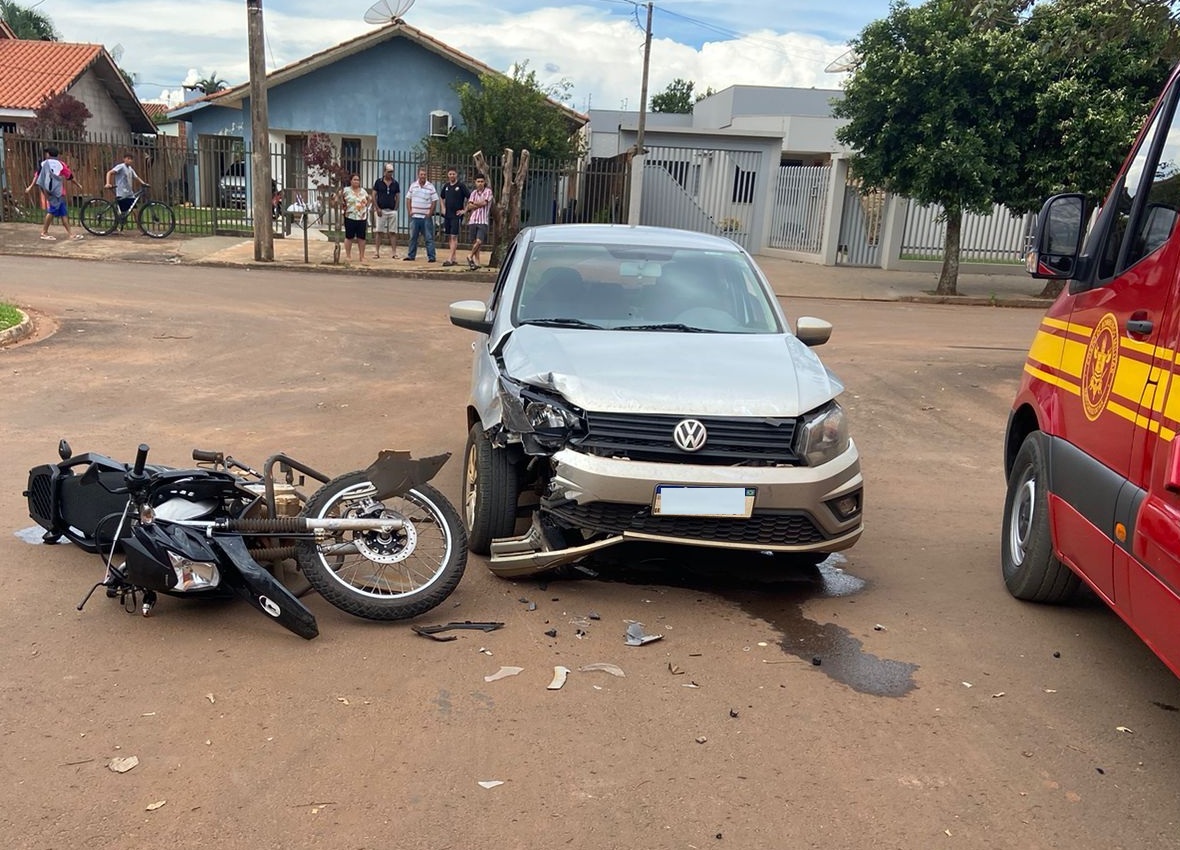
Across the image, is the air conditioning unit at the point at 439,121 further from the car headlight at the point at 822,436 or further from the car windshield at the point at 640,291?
the car headlight at the point at 822,436

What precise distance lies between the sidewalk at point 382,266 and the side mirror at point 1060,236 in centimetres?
1378

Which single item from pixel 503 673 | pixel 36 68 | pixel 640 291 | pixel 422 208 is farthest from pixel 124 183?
pixel 503 673

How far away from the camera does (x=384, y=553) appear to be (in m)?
4.22

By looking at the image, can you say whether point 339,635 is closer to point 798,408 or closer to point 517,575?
point 517,575

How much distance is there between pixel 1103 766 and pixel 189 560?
3.39 metres

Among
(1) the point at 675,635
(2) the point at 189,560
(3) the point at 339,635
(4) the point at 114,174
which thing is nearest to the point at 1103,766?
(1) the point at 675,635

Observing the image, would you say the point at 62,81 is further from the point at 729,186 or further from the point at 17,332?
the point at 17,332

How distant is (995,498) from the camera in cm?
663

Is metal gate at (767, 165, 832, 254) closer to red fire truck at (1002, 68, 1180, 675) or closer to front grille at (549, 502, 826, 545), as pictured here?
red fire truck at (1002, 68, 1180, 675)

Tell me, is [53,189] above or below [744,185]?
below

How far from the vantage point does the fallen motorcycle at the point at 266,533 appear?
12.8 ft

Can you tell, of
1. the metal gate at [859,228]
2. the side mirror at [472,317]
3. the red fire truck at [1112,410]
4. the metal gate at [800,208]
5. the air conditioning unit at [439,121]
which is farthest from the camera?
the air conditioning unit at [439,121]

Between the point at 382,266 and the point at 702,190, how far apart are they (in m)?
10.6

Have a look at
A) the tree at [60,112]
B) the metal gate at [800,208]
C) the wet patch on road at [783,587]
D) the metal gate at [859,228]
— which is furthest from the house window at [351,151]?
the wet patch on road at [783,587]
